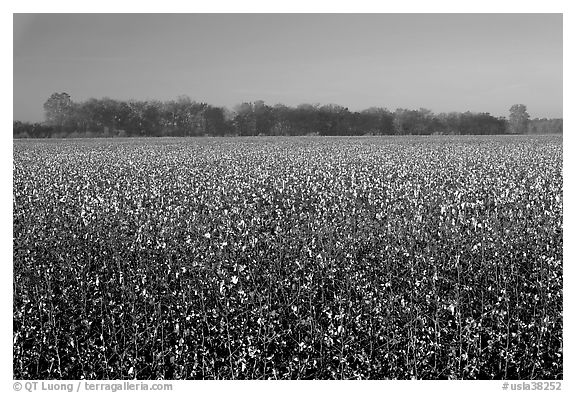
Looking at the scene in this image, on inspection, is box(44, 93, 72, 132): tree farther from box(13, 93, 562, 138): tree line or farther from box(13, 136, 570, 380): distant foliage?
box(13, 136, 570, 380): distant foliage

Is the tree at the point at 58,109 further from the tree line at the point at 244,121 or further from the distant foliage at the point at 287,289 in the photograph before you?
the distant foliage at the point at 287,289

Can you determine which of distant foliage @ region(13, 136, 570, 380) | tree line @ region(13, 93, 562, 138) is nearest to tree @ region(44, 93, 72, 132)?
tree line @ region(13, 93, 562, 138)

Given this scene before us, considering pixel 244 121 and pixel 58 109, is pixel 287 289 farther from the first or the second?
pixel 244 121

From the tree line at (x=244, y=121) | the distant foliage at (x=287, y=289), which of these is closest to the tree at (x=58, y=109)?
the tree line at (x=244, y=121)

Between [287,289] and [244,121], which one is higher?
[244,121]

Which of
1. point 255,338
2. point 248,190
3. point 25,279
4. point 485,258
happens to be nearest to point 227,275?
point 255,338

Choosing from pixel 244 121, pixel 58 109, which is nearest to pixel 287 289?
pixel 58 109
